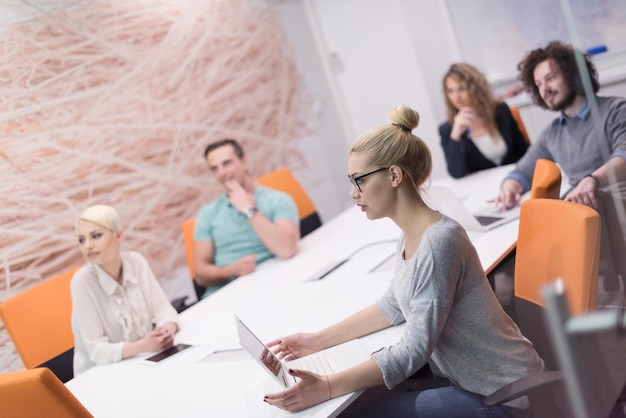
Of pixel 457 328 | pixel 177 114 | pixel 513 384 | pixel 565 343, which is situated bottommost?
pixel 513 384

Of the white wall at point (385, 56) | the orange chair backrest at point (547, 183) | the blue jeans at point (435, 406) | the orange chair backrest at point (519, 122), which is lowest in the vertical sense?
the blue jeans at point (435, 406)

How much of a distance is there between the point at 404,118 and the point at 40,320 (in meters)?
1.94

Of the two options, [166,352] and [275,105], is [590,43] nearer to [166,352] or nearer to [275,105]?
[166,352]

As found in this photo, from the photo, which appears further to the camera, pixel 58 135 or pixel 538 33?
pixel 58 135

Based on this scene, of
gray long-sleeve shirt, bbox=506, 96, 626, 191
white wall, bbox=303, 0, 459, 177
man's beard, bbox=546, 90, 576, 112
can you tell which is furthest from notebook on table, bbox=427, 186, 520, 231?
white wall, bbox=303, 0, 459, 177

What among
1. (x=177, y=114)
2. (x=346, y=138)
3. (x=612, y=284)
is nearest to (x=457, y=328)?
(x=612, y=284)

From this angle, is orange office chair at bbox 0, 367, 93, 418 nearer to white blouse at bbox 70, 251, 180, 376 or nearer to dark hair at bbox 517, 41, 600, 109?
white blouse at bbox 70, 251, 180, 376

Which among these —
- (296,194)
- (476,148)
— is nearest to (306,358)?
(476,148)

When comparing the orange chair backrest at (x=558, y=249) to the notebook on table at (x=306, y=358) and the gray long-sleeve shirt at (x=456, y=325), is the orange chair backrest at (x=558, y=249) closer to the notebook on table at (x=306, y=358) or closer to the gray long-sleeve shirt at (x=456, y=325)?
the gray long-sleeve shirt at (x=456, y=325)

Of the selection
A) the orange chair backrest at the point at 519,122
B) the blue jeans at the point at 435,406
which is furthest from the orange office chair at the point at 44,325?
the orange chair backrest at the point at 519,122

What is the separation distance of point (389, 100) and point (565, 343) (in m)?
4.83

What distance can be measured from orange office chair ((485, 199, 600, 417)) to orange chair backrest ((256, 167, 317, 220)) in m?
2.09

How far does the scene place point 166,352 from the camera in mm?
2473

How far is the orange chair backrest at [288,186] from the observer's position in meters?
4.01
